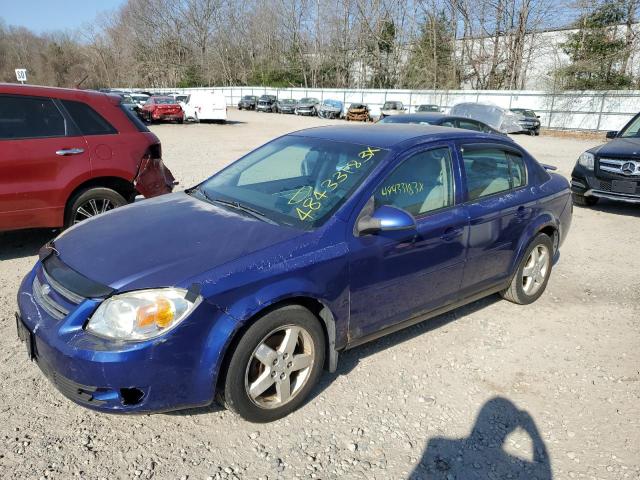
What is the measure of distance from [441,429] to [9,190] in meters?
4.58

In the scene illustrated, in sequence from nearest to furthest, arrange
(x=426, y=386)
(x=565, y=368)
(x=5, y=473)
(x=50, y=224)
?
(x=5, y=473)
(x=426, y=386)
(x=565, y=368)
(x=50, y=224)

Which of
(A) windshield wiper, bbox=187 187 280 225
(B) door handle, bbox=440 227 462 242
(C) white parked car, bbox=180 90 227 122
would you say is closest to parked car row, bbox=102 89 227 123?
(C) white parked car, bbox=180 90 227 122

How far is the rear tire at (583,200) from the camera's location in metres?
8.98

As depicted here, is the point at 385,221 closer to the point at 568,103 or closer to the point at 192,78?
the point at 568,103

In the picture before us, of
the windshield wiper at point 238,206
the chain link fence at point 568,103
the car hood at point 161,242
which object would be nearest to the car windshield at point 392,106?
the chain link fence at point 568,103

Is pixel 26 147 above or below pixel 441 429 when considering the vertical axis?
above

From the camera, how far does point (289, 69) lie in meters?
63.8

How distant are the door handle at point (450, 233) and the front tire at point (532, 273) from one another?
3.67ft

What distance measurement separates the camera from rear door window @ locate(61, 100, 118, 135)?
17.9 ft

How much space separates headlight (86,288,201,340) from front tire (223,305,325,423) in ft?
1.25

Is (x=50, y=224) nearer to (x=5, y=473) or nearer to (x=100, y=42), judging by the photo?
(x=5, y=473)

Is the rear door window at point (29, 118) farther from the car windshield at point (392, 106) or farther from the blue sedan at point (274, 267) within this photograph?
the car windshield at point (392, 106)

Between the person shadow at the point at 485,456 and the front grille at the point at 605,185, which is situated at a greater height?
the front grille at the point at 605,185

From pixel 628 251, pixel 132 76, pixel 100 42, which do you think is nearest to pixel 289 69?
pixel 132 76
